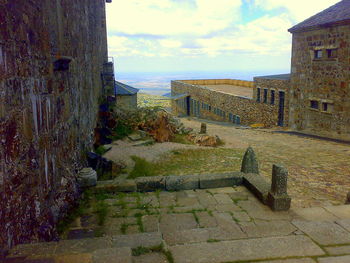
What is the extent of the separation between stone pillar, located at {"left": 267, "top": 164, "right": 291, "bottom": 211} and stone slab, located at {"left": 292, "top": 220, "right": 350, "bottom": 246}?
496mm

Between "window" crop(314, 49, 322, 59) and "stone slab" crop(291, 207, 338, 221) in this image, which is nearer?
"stone slab" crop(291, 207, 338, 221)

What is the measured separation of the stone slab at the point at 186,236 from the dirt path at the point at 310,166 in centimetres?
286

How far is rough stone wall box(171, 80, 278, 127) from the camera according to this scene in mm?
23672

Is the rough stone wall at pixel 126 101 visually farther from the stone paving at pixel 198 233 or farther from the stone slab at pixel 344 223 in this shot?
the stone slab at pixel 344 223

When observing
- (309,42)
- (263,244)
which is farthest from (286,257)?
(309,42)

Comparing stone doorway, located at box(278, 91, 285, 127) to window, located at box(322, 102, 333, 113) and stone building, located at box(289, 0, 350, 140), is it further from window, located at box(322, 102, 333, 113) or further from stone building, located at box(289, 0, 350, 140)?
window, located at box(322, 102, 333, 113)

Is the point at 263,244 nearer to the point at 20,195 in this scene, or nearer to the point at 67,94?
the point at 20,195

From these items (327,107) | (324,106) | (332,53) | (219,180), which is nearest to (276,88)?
(324,106)

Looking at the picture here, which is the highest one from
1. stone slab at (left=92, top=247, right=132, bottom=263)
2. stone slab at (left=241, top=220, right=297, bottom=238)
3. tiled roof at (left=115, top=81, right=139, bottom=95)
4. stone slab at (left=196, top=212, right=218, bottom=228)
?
tiled roof at (left=115, top=81, right=139, bottom=95)

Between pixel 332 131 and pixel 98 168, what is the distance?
13.3 m

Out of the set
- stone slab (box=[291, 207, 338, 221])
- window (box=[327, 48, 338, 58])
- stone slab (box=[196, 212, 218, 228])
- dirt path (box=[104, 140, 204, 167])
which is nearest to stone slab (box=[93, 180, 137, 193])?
stone slab (box=[196, 212, 218, 228])

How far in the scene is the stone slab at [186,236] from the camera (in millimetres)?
3879

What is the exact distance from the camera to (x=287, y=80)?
20.5m

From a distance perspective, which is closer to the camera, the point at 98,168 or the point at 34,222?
the point at 34,222
